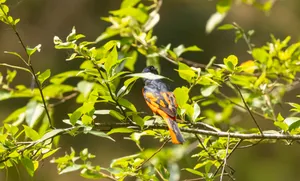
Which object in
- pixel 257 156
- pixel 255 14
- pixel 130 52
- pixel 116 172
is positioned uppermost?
pixel 130 52

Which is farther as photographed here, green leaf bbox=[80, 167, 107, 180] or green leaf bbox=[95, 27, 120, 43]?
green leaf bbox=[95, 27, 120, 43]

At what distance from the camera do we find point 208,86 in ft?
4.14

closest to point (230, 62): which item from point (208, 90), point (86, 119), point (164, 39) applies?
point (208, 90)

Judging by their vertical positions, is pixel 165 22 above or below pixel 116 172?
below

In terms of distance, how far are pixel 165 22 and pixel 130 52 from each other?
2439mm

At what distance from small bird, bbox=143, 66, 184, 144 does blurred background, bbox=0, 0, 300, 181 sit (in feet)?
6.24

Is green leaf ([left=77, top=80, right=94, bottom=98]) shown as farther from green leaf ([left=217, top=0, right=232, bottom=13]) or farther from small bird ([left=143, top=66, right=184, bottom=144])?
green leaf ([left=217, top=0, right=232, bottom=13])

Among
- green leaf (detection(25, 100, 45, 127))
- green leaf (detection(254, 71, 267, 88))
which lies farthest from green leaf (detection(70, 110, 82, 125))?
green leaf (detection(254, 71, 267, 88))

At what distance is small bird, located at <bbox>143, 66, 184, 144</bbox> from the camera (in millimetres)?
1061

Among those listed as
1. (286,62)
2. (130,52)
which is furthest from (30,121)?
(286,62)

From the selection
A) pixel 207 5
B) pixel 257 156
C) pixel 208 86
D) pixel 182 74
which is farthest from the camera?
pixel 207 5

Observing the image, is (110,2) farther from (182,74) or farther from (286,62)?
(182,74)

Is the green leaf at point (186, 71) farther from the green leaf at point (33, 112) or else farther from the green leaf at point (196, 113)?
the green leaf at point (33, 112)

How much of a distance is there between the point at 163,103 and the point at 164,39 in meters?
2.39
